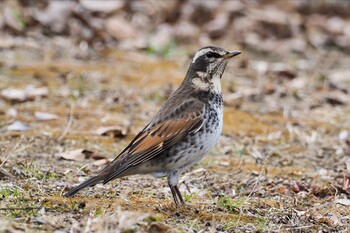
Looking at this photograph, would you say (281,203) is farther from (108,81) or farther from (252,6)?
(252,6)

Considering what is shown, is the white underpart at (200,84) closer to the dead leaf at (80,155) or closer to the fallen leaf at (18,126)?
the dead leaf at (80,155)

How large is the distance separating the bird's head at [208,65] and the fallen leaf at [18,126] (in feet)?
7.45

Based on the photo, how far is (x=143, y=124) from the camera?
8594 millimetres

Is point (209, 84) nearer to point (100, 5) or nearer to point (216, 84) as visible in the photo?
point (216, 84)

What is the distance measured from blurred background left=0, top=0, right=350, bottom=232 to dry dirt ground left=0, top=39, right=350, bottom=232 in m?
0.02

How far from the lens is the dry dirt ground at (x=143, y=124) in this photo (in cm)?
543

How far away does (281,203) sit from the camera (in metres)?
6.16

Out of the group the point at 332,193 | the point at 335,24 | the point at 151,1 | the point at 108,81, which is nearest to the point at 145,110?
the point at 108,81

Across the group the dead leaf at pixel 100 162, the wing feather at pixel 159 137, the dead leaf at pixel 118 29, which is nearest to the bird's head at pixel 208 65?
the wing feather at pixel 159 137

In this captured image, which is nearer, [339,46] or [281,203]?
[281,203]

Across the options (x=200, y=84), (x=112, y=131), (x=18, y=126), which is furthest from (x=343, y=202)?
(x=18, y=126)

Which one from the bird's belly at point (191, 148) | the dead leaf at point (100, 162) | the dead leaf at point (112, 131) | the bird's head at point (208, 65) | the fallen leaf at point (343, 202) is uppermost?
the bird's head at point (208, 65)

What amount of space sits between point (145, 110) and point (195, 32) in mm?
4424

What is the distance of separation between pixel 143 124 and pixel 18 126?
147 cm
